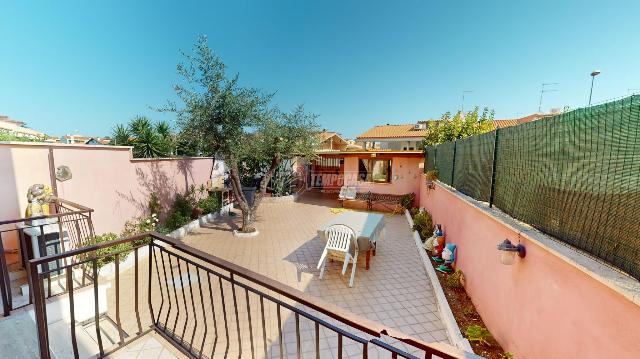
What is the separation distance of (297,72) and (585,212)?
15.6 metres

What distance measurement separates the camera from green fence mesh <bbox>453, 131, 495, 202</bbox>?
4182mm

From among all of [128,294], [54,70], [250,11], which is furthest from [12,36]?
[128,294]

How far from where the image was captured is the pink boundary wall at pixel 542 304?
1530 millimetres

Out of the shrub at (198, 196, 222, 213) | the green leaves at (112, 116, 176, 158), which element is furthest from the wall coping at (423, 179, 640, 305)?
the green leaves at (112, 116, 176, 158)

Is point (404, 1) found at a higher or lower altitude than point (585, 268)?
higher

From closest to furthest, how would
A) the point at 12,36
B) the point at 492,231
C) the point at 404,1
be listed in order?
the point at 492,231 → the point at 12,36 → the point at 404,1

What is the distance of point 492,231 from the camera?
11.1 ft

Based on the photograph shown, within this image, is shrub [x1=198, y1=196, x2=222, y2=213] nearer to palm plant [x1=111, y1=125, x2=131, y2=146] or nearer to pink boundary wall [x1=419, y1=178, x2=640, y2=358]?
palm plant [x1=111, y1=125, x2=131, y2=146]

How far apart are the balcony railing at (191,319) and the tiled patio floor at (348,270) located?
1.69ft

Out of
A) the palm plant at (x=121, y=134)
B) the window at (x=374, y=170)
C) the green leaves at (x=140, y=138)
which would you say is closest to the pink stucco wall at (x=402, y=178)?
the window at (x=374, y=170)

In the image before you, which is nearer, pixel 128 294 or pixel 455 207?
pixel 128 294

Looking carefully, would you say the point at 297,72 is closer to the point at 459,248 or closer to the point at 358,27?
the point at 358,27

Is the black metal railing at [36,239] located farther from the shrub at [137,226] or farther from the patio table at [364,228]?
the patio table at [364,228]

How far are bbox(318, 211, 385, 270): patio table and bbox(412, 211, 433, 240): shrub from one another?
6.75ft
